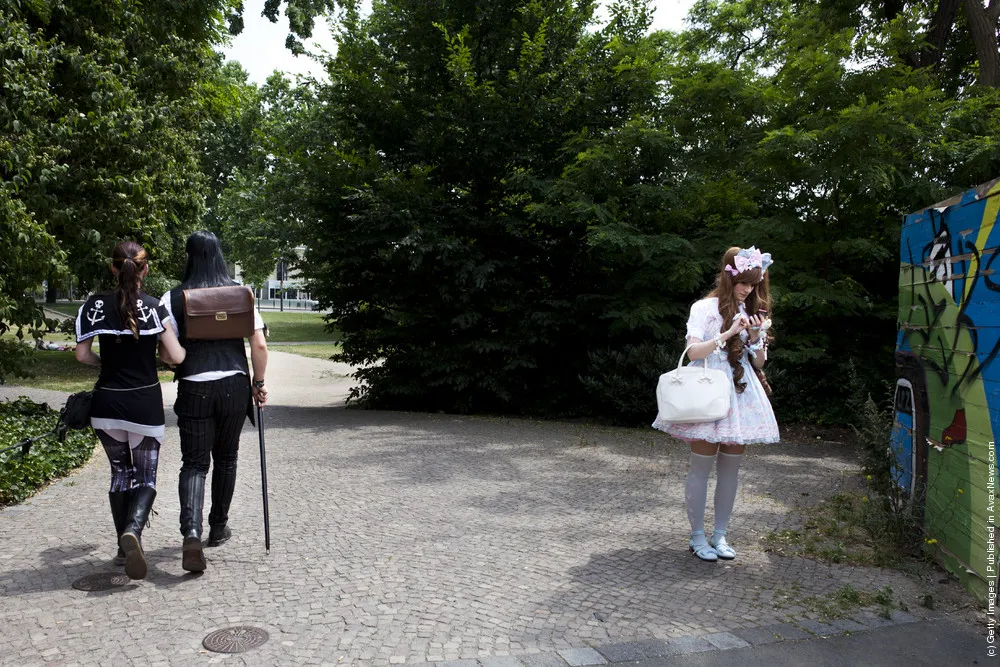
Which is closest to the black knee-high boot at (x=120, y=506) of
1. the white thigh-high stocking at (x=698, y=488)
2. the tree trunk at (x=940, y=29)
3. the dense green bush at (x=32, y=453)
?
the dense green bush at (x=32, y=453)

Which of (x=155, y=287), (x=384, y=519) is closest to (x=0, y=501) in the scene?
(x=384, y=519)

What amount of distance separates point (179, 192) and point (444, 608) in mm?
8130

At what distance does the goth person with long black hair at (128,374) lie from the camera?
413cm

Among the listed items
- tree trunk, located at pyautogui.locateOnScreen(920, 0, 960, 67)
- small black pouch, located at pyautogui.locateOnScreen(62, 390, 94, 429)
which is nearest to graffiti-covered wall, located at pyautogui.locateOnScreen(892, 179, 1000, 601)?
small black pouch, located at pyautogui.locateOnScreen(62, 390, 94, 429)

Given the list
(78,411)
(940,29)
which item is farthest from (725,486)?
(940,29)

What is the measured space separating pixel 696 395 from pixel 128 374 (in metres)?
3.21

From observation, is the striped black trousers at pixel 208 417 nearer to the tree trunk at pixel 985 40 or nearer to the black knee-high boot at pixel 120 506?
the black knee-high boot at pixel 120 506

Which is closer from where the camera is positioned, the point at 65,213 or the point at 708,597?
the point at 708,597

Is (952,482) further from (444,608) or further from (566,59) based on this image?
(566,59)

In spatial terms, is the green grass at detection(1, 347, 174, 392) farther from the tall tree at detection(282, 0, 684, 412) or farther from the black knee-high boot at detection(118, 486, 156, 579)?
the black knee-high boot at detection(118, 486, 156, 579)

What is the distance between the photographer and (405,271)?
12.3 m

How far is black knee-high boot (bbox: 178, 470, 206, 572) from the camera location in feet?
13.6

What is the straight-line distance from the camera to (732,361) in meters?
4.45

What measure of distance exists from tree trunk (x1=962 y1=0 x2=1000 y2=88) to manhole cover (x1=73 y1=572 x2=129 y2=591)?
12708mm
